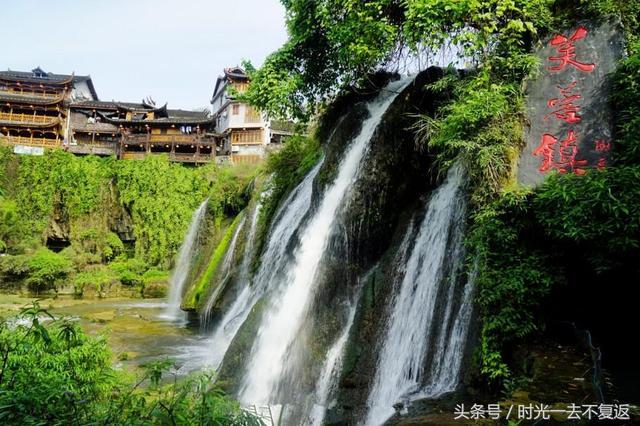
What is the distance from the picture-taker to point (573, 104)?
639cm

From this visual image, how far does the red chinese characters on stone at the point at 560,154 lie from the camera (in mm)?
6070

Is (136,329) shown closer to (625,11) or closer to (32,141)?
(625,11)

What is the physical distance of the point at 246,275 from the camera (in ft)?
42.0

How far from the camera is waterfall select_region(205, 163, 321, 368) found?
10.9 meters

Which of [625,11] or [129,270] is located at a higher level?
[625,11]

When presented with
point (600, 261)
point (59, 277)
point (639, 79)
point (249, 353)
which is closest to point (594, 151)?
point (639, 79)

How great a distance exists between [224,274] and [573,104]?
11.1 meters

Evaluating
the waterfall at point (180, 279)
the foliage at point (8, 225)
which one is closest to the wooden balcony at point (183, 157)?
the foliage at point (8, 225)

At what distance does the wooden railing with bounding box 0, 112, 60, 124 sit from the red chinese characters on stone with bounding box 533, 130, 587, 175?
40.6 meters

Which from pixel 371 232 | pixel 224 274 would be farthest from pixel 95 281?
pixel 371 232

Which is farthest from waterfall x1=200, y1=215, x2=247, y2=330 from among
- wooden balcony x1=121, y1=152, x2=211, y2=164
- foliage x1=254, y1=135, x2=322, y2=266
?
wooden balcony x1=121, y1=152, x2=211, y2=164

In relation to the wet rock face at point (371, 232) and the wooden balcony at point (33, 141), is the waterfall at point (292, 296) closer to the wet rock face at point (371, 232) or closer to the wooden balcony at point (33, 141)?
the wet rock face at point (371, 232)

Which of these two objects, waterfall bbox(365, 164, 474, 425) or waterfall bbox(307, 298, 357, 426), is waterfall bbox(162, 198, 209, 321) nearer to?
waterfall bbox(307, 298, 357, 426)

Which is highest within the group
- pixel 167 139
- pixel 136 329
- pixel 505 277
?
pixel 167 139
